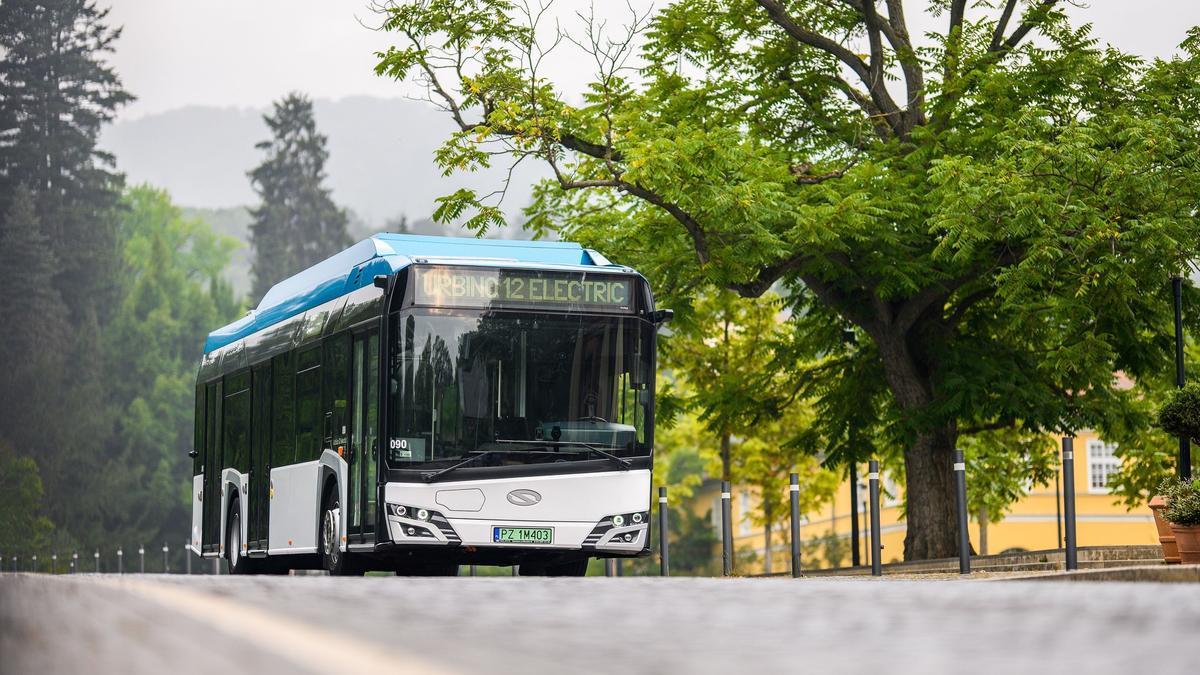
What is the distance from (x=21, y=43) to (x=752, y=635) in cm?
9647

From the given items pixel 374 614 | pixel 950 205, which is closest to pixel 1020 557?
pixel 950 205

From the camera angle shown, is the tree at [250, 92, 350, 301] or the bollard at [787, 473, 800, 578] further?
the tree at [250, 92, 350, 301]

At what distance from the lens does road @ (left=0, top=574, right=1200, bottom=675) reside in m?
3.68

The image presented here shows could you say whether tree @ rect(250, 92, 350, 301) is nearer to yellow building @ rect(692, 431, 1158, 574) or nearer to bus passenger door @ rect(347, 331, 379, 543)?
yellow building @ rect(692, 431, 1158, 574)

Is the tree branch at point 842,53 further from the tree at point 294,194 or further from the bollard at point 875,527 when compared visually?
the tree at point 294,194

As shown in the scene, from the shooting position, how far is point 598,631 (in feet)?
15.1

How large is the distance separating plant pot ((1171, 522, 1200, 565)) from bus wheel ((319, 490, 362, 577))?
8.04m

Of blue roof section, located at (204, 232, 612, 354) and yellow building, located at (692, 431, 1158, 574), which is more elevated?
blue roof section, located at (204, 232, 612, 354)

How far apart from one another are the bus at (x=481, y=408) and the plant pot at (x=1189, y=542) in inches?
203

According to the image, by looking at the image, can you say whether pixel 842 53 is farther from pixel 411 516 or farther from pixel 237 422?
pixel 411 516

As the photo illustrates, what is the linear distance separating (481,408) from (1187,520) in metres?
6.73

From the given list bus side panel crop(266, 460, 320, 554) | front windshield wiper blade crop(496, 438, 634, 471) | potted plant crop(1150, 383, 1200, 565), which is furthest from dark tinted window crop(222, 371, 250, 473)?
potted plant crop(1150, 383, 1200, 565)

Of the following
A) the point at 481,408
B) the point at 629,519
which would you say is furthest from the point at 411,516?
the point at 629,519

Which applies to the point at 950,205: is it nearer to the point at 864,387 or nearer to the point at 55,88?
the point at 864,387
